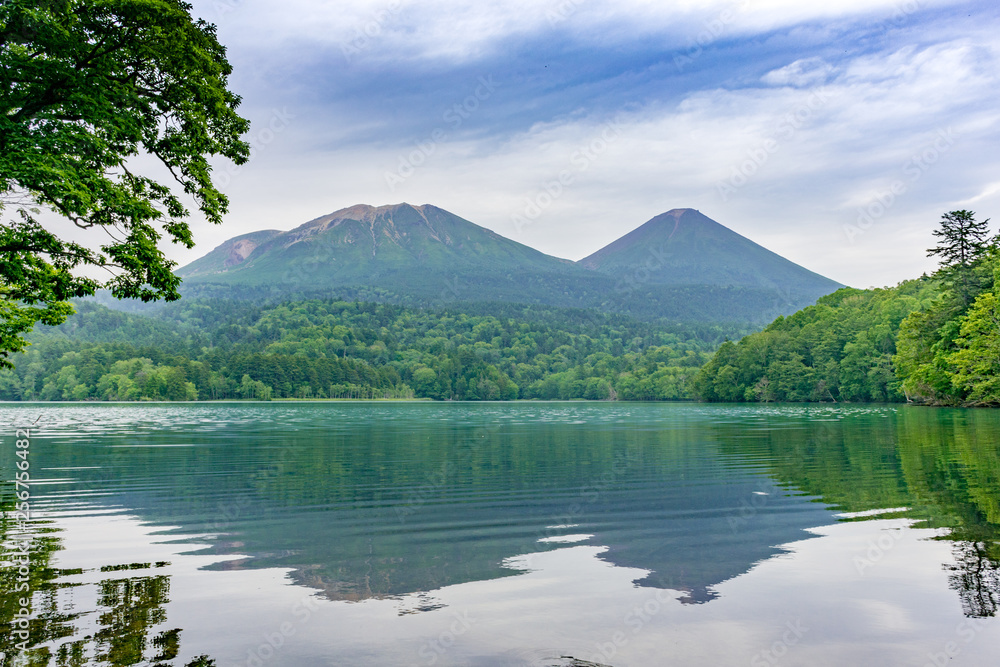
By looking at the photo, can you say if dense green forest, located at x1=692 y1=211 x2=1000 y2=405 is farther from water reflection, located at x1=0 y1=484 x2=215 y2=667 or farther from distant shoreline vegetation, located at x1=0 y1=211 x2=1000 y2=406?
water reflection, located at x1=0 y1=484 x2=215 y2=667

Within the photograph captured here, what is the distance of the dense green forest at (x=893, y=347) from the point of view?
241ft

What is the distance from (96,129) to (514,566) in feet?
48.3

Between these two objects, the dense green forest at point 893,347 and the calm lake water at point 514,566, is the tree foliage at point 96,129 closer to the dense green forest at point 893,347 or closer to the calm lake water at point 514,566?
the calm lake water at point 514,566

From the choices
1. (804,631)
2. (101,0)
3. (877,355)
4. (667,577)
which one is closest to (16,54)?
(101,0)

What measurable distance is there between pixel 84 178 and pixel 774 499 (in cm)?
1864

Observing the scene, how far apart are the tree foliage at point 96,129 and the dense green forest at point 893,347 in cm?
7632

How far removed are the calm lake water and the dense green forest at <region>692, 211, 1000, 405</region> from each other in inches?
2313

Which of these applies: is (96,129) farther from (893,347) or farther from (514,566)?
(893,347)

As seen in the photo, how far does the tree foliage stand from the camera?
50.0ft

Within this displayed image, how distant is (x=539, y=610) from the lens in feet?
31.1

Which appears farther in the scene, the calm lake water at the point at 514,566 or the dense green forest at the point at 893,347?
the dense green forest at the point at 893,347

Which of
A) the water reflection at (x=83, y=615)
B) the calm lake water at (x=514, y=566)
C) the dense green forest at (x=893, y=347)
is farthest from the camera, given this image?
the dense green forest at (x=893, y=347)

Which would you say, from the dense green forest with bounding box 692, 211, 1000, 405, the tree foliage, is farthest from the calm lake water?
the dense green forest with bounding box 692, 211, 1000, 405

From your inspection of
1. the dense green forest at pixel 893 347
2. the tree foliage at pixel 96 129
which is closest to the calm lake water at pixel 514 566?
the tree foliage at pixel 96 129
